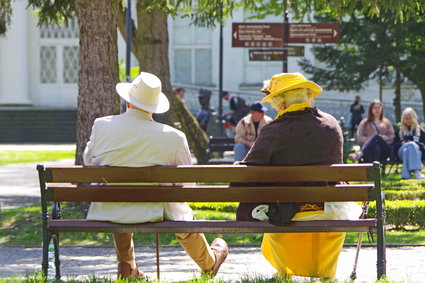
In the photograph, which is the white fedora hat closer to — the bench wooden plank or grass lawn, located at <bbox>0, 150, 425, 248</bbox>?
the bench wooden plank

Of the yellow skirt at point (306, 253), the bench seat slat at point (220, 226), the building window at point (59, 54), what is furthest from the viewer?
the building window at point (59, 54)

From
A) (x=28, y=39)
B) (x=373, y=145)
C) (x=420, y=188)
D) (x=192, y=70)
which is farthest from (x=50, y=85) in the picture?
(x=420, y=188)

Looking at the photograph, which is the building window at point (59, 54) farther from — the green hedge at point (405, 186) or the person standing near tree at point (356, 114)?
the green hedge at point (405, 186)

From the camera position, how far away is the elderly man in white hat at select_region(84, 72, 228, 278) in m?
6.93

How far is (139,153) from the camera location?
702cm

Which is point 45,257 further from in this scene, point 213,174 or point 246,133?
point 246,133

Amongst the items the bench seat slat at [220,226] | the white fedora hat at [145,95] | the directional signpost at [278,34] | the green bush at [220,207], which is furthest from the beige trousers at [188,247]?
the directional signpost at [278,34]

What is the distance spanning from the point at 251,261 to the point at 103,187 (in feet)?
8.10

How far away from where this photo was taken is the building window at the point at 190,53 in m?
49.1

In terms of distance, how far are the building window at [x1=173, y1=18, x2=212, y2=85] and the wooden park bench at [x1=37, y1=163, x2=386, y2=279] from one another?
4221 centimetres

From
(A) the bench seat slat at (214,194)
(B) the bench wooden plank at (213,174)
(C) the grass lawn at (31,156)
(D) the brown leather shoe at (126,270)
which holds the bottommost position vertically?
(C) the grass lawn at (31,156)

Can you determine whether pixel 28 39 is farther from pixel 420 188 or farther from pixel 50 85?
pixel 420 188

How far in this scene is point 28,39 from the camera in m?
50.6

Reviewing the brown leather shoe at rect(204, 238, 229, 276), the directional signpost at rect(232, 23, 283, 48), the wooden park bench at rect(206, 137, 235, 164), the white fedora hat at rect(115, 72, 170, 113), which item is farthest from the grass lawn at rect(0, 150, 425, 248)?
the directional signpost at rect(232, 23, 283, 48)
